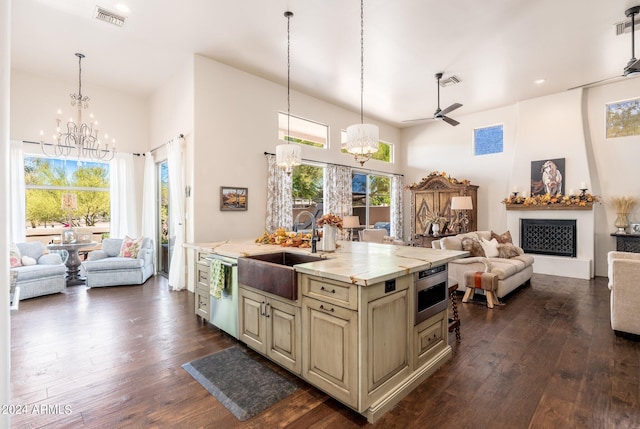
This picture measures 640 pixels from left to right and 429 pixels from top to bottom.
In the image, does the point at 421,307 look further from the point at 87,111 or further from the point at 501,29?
the point at 87,111

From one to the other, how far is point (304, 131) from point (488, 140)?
4.76 metres

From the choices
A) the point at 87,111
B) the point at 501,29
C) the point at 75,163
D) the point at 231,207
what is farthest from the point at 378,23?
the point at 75,163

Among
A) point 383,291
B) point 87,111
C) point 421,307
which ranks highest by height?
point 87,111

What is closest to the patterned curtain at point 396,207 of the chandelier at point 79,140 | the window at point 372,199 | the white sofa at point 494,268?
the window at point 372,199

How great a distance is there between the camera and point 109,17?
3803mm

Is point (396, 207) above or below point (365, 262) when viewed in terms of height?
above

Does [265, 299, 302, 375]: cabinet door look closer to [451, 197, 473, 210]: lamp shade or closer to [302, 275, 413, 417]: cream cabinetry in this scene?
[302, 275, 413, 417]: cream cabinetry

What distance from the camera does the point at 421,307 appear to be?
8.16 ft

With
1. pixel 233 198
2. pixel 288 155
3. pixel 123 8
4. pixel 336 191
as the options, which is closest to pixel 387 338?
pixel 288 155

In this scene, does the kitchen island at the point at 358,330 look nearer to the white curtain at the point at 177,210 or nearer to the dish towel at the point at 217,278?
the dish towel at the point at 217,278

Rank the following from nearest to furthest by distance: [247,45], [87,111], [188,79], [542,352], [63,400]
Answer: [63,400] → [542,352] → [247,45] → [188,79] → [87,111]

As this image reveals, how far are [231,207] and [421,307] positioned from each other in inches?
148

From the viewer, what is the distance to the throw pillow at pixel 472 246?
5.07 metres

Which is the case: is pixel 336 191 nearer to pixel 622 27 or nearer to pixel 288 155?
pixel 288 155
